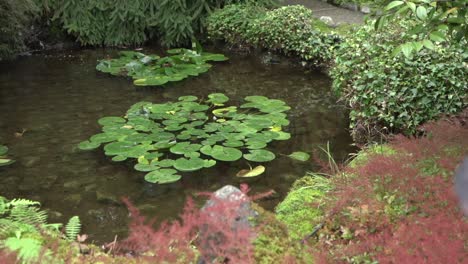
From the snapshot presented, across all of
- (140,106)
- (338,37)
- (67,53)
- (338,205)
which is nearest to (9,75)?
(67,53)

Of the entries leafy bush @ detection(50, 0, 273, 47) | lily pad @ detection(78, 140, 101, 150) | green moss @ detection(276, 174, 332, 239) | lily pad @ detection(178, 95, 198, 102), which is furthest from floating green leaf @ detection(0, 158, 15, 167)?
leafy bush @ detection(50, 0, 273, 47)

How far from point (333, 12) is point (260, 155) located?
5281mm

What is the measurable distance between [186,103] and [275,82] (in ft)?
5.70

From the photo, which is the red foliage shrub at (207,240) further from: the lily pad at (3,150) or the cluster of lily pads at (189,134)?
the lily pad at (3,150)

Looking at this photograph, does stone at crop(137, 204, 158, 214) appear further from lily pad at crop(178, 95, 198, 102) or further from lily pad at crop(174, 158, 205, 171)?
lily pad at crop(178, 95, 198, 102)

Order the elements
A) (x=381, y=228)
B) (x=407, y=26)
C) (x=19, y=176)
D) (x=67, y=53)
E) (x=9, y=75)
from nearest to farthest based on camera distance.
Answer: (x=381, y=228)
(x=19, y=176)
(x=407, y=26)
(x=9, y=75)
(x=67, y=53)

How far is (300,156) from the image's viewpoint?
537cm

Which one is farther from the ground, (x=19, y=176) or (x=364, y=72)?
(x=364, y=72)

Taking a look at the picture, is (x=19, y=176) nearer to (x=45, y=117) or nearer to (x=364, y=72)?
(x=45, y=117)

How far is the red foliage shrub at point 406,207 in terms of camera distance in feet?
7.52

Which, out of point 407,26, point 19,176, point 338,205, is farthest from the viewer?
point 407,26

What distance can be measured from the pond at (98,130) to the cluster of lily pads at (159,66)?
5.0 inches

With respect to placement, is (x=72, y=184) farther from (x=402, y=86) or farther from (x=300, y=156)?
(x=402, y=86)

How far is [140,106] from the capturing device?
650 centimetres
